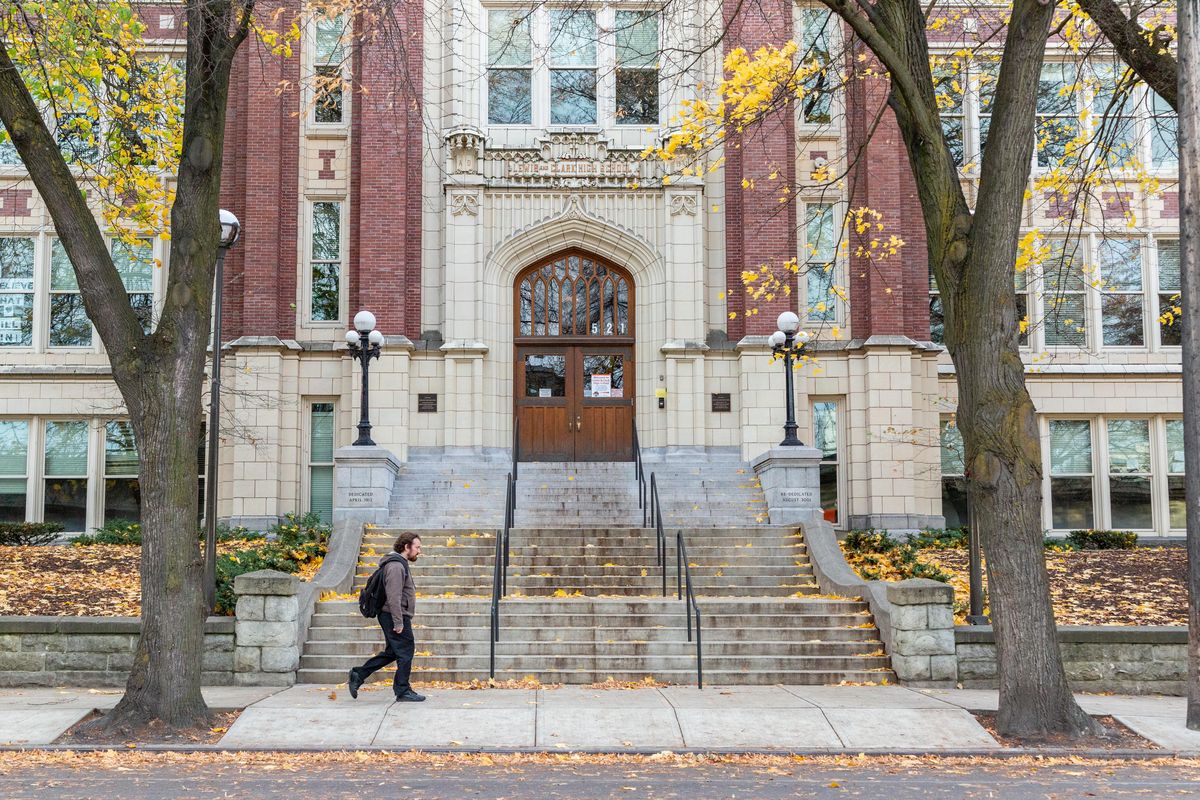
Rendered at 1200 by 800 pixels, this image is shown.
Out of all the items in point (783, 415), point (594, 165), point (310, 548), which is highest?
point (594, 165)

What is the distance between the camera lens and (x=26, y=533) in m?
18.6

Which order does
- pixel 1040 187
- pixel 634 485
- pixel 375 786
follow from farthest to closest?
pixel 634 485
pixel 1040 187
pixel 375 786

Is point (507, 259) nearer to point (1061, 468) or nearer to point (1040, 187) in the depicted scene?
point (1040, 187)

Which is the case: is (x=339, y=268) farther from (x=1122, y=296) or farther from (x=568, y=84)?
(x=1122, y=296)

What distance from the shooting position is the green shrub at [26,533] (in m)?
18.5

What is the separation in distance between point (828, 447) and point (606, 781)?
14.6 m

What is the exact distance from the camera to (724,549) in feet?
52.5

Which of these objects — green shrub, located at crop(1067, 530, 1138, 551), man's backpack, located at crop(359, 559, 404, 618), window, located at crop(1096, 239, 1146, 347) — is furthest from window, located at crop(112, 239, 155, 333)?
window, located at crop(1096, 239, 1146, 347)

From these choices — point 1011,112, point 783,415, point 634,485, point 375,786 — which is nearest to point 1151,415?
point 783,415

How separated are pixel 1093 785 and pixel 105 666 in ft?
31.2

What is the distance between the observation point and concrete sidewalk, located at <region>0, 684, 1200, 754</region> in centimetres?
902

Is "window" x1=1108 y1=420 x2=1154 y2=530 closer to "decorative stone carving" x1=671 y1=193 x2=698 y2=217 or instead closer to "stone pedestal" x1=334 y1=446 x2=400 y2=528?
"decorative stone carving" x1=671 y1=193 x2=698 y2=217

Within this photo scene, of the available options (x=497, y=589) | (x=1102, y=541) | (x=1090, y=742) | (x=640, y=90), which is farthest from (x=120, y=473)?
(x=1090, y=742)

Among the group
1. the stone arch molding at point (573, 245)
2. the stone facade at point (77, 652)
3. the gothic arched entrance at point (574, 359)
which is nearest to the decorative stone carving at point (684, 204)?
the stone arch molding at point (573, 245)
